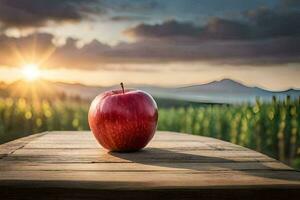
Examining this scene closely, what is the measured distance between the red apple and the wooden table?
0.06 m

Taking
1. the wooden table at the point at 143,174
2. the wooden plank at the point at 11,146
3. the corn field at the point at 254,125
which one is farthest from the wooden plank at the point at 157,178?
the corn field at the point at 254,125

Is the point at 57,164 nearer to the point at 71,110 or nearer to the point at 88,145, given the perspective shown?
the point at 88,145

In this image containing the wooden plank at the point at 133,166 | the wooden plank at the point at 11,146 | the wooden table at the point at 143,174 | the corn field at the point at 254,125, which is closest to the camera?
the wooden table at the point at 143,174

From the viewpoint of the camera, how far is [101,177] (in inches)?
55.7

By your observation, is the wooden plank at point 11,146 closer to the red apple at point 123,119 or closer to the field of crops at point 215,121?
the red apple at point 123,119

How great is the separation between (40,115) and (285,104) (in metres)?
2.58

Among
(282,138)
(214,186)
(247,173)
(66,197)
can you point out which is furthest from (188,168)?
(282,138)

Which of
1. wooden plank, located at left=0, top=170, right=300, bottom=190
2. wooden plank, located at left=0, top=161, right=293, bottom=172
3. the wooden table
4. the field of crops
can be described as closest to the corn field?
the field of crops

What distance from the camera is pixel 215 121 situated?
5.50 meters

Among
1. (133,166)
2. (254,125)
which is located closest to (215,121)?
(254,125)

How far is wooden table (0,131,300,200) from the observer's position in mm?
1300

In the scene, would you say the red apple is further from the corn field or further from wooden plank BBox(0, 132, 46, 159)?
the corn field

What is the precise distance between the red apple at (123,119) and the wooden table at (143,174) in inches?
2.4

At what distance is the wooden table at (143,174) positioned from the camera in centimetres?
130
